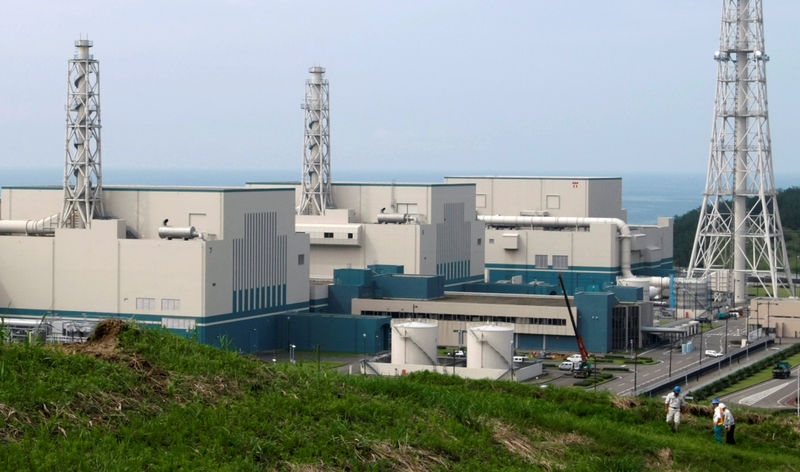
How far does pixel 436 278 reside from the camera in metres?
64.4

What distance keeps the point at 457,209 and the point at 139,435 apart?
6252 centimetres

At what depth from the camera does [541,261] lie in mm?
81938

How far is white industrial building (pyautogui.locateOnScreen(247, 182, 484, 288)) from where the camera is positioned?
7094 centimetres

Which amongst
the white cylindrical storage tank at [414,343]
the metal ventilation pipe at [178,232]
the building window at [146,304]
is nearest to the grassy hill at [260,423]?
the white cylindrical storage tank at [414,343]

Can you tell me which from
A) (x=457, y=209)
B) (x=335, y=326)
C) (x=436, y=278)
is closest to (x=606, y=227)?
(x=457, y=209)

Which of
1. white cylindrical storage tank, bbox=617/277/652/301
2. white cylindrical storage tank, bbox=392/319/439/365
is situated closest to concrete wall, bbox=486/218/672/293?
white cylindrical storage tank, bbox=617/277/652/301

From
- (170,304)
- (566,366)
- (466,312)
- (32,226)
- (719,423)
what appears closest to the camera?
(719,423)

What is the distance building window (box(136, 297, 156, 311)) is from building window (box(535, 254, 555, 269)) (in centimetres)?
3262

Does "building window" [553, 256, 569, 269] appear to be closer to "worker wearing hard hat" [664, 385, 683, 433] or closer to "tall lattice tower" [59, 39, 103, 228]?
"tall lattice tower" [59, 39, 103, 228]

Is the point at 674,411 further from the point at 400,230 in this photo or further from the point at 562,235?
the point at 562,235

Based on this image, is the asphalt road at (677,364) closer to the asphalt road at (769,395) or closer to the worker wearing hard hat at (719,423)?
the asphalt road at (769,395)

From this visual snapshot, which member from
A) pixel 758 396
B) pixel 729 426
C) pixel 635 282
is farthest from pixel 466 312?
pixel 729 426

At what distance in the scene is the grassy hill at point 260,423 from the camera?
1379 cm

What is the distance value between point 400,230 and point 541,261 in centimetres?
1413
